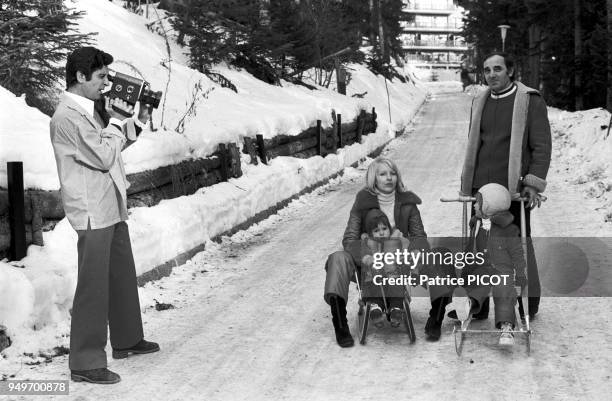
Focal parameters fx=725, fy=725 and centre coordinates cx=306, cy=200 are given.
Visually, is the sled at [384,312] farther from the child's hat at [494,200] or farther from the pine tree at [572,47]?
the pine tree at [572,47]

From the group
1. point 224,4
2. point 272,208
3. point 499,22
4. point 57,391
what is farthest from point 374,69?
point 57,391

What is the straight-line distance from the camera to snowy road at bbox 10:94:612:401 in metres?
4.10

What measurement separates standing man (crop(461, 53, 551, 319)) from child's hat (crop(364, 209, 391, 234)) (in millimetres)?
677

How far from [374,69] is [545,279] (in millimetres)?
35906

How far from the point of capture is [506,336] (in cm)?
454

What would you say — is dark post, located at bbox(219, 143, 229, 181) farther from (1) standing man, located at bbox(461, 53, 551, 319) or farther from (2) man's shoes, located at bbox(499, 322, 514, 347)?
(2) man's shoes, located at bbox(499, 322, 514, 347)

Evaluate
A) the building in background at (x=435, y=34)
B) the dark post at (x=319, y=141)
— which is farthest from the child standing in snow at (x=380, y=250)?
the building in background at (x=435, y=34)

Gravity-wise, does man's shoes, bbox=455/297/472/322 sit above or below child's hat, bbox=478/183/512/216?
below

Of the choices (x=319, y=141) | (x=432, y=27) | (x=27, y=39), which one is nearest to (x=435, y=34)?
(x=432, y=27)

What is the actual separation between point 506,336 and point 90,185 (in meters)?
2.69

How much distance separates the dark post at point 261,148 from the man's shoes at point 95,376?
283 inches

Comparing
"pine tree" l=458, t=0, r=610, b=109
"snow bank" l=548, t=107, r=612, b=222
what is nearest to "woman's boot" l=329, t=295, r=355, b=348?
"snow bank" l=548, t=107, r=612, b=222

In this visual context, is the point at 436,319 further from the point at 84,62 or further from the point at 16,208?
the point at 16,208

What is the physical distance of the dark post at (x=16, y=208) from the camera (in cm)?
501
